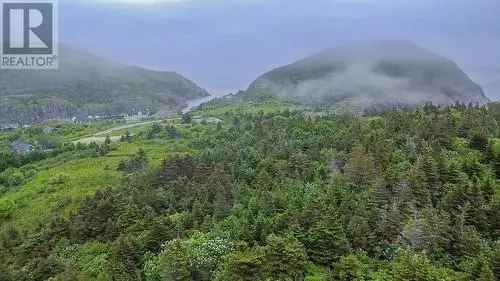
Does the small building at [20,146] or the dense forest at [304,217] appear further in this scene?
the small building at [20,146]

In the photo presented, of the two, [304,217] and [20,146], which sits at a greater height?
[304,217]

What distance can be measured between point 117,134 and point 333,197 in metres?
136

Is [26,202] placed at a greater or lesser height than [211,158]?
lesser

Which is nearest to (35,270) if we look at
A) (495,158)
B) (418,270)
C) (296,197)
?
(296,197)

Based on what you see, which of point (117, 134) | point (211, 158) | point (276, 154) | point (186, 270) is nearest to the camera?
point (186, 270)

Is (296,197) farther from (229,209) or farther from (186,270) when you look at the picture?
(186,270)

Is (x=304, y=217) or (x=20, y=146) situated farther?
(x=20, y=146)

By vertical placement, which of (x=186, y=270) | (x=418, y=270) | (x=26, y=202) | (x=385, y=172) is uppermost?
(x=385, y=172)

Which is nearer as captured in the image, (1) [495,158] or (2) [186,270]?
(2) [186,270]

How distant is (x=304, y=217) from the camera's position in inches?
1977

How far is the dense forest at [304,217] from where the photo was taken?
4550 cm

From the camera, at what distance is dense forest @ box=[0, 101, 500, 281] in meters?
45.5

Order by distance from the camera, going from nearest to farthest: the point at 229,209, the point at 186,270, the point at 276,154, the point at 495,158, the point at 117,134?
the point at 186,270 < the point at 229,209 < the point at 495,158 < the point at 276,154 < the point at 117,134

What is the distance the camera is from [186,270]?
47.6m
